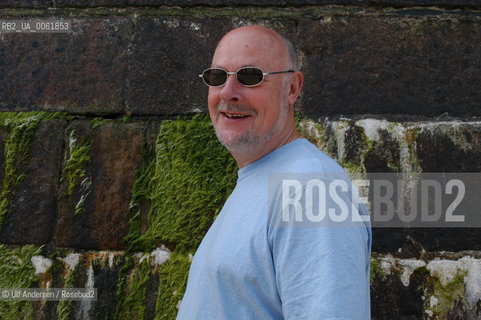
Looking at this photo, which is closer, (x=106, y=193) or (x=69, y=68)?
(x=106, y=193)

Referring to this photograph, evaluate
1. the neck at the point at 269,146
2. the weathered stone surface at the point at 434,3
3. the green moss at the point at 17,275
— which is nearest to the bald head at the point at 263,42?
the neck at the point at 269,146

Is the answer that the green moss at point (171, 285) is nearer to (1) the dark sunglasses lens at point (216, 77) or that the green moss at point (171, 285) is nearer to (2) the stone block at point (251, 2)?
(1) the dark sunglasses lens at point (216, 77)

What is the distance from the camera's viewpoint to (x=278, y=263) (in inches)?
63.3

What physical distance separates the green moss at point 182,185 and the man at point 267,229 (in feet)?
2.45

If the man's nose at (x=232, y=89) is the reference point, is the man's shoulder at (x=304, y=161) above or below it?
below

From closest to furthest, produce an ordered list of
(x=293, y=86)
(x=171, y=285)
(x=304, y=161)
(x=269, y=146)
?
(x=304, y=161), (x=269, y=146), (x=293, y=86), (x=171, y=285)

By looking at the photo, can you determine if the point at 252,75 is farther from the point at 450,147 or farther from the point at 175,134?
the point at 450,147

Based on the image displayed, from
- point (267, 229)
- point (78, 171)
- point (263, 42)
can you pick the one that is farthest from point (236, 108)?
point (78, 171)

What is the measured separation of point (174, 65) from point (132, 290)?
3.46ft

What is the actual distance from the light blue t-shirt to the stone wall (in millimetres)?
984

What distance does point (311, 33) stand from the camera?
2.93 meters

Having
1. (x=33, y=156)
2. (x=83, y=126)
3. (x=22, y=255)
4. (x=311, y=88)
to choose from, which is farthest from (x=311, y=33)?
(x=22, y=255)

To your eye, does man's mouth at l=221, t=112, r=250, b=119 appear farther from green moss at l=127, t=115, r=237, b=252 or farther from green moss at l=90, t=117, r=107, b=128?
green moss at l=90, t=117, r=107, b=128

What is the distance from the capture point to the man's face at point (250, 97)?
6.75 feet
